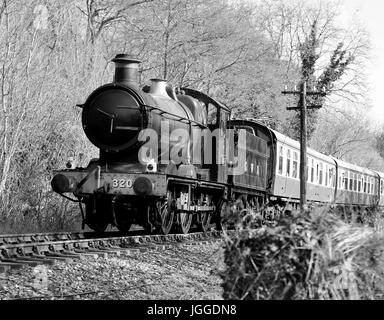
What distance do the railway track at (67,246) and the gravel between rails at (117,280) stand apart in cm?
24

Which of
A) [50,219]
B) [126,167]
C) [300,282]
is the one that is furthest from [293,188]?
[300,282]

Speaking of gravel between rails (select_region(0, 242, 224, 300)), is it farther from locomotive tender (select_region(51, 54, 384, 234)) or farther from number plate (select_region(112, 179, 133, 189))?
locomotive tender (select_region(51, 54, 384, 234))

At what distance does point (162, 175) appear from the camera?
483 inches

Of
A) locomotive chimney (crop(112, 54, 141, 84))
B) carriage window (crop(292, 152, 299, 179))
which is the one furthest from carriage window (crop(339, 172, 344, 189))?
locomotive chimney (crop(112, 54, 141, 84))

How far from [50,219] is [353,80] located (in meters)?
32.6

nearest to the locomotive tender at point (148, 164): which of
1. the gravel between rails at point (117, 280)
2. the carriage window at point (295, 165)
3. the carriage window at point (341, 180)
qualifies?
the gravel between rails at point (117, 280)

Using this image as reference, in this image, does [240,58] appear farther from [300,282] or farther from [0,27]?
[300,282]

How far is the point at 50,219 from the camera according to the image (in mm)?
17047

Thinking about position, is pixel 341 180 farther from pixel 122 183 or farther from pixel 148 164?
pixel 122 183

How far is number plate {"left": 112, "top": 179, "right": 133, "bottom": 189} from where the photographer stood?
12430 millimetres

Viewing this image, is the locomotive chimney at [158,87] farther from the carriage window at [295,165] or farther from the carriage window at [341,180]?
the carriage window at [341,180]

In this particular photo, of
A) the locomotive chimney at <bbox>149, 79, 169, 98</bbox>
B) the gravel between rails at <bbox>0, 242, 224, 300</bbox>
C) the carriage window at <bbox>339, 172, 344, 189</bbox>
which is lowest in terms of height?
the gravel between rails at <bbox>0, 242, 224, 300</bbox>

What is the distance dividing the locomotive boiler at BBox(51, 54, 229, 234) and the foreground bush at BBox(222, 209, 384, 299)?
7581mm

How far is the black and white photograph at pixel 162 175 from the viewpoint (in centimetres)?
453
